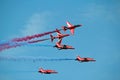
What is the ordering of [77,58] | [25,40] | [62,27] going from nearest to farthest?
[25,40] → [62,27] → [77,58]

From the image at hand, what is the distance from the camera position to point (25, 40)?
161m

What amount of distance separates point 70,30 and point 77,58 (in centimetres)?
1508

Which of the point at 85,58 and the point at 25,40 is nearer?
the point at 25,40

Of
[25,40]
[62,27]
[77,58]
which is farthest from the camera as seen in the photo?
[77,58]

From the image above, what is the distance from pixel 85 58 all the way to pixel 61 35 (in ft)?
59.4

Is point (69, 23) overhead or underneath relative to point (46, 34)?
overhead

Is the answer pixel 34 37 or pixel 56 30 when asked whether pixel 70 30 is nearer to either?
pixel 56 30

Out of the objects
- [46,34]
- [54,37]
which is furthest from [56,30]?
[46,34]

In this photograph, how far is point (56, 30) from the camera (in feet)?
586

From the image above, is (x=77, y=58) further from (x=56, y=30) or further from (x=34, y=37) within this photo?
(x=34, y=37)

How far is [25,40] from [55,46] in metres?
21.9

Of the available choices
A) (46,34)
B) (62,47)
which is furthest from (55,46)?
(46,34)

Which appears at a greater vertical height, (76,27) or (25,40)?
(76,27)

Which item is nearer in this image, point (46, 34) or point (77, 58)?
point (46, 34)
